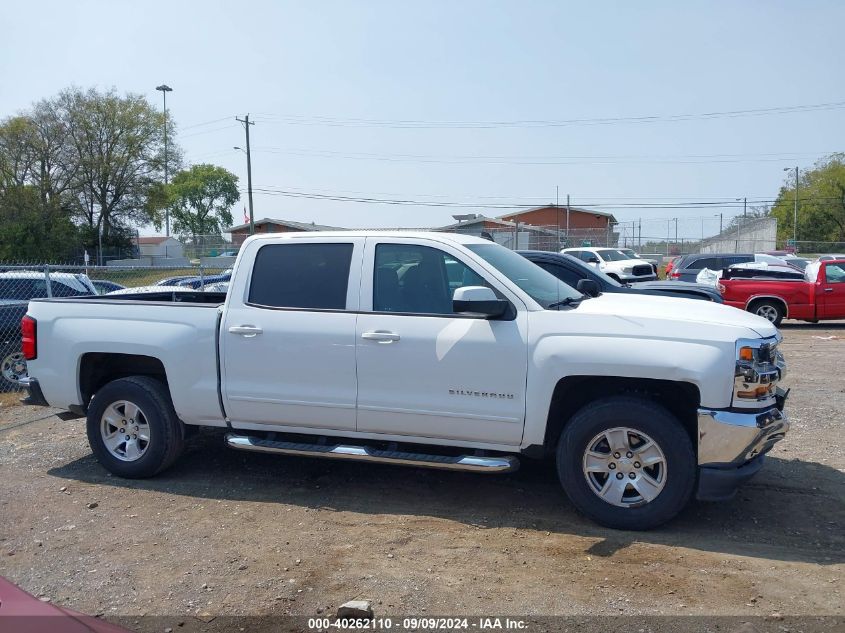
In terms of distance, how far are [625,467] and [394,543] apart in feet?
5.08

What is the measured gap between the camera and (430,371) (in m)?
5.29

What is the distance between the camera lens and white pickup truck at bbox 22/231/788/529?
483cm

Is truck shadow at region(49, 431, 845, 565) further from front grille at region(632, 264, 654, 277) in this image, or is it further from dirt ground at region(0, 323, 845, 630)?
front grille at region(632, 264, 654, 277)

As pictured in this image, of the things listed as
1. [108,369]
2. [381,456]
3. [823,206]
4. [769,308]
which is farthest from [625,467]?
[823,206]

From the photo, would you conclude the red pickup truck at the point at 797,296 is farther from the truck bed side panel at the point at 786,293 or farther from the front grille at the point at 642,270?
the front grille at the point at 642,270

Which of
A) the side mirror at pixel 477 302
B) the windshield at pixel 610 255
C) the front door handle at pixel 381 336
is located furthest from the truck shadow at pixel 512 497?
the windshield at pixel 610 255

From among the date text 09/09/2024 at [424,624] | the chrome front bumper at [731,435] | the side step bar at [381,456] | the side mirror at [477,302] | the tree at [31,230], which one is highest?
the tree at [31,230]

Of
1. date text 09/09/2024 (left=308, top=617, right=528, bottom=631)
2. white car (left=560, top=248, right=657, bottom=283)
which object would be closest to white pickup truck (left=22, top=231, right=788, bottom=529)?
date text 09/09/2024 (left=308, top=617, right=528, bottom=631)

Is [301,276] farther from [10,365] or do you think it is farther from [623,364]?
[10,365]

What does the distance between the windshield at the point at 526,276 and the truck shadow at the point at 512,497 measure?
1470 millimetres

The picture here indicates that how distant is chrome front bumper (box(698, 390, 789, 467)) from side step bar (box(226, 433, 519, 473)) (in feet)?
3.96

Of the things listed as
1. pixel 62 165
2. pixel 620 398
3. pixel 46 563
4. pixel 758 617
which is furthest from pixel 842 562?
pixel 62 165

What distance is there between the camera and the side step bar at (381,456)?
17.0 feet

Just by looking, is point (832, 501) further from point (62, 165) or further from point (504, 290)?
point (62, 165)
